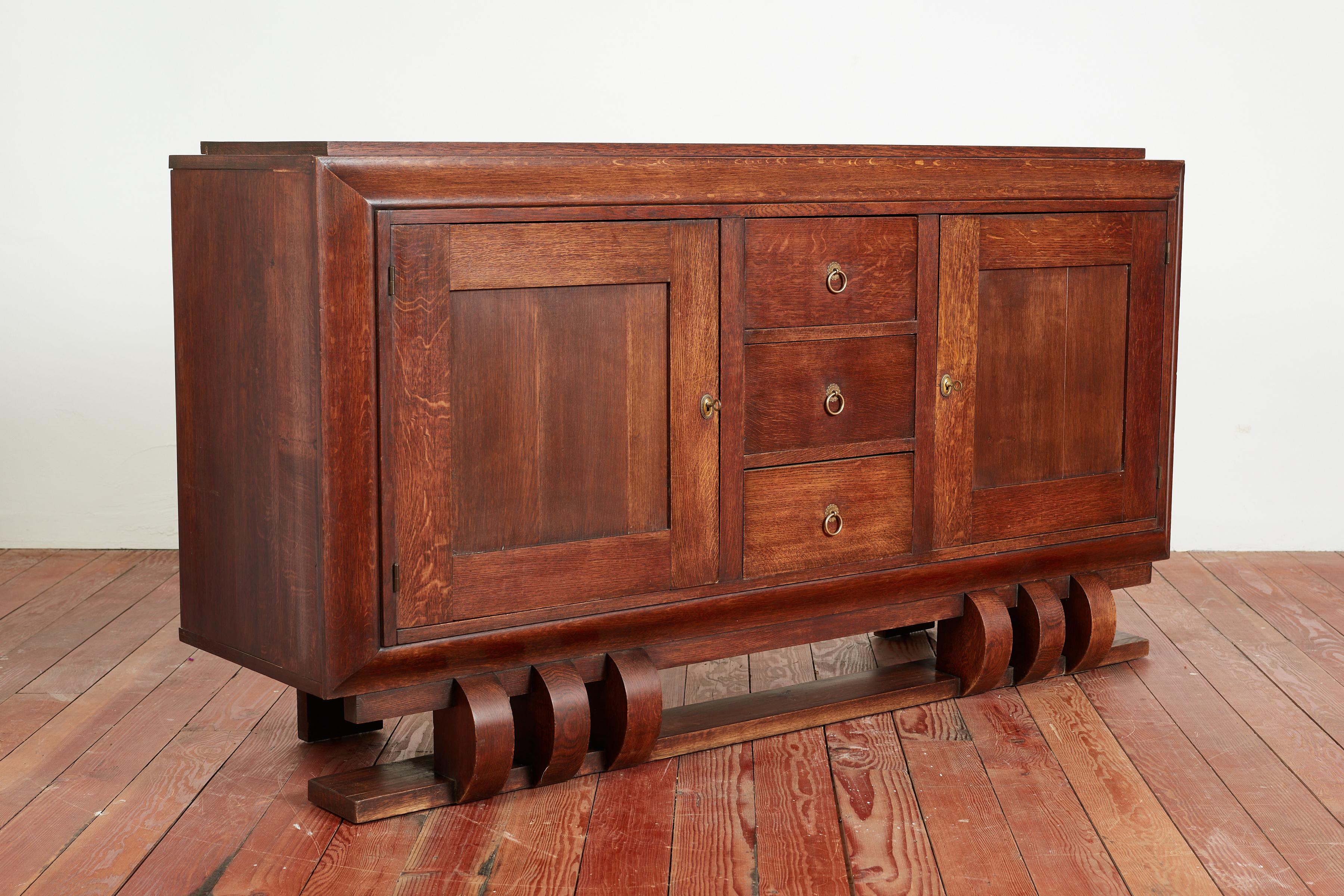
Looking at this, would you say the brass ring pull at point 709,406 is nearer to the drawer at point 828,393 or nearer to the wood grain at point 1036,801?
the drawer at point 828,393

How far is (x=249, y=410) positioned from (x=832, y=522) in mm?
929

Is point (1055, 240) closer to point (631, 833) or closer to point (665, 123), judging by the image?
point (631, 833)

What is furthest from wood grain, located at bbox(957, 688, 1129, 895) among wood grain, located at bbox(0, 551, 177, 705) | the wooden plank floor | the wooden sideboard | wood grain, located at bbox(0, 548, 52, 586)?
wood grain, located at bbox(0, 548, 52, 586)

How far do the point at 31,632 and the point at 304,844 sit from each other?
1.30 metres

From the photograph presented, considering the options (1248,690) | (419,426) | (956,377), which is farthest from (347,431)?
(1248,690)

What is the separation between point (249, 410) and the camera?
194 cm

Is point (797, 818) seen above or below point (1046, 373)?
below

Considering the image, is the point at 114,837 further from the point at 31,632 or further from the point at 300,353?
the point at 31,632

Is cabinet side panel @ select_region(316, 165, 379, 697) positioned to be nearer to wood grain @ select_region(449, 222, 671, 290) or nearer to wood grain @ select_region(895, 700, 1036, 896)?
wood grain @ select_region(449, 222, 671, 290)

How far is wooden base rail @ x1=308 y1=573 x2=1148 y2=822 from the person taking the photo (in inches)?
78.8

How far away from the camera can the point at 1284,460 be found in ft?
12.4

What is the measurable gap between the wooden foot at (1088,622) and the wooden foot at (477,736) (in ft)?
3.74

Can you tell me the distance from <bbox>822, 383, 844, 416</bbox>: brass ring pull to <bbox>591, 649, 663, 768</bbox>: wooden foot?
0.48 m

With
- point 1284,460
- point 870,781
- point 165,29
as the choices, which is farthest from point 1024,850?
point 165,29
